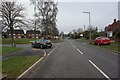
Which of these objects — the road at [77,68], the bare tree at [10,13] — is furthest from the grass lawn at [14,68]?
the bare tree at [10,13]

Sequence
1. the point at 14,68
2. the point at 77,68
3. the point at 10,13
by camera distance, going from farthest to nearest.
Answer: the point at 10,13, the point at 77,68, the point at 14,68

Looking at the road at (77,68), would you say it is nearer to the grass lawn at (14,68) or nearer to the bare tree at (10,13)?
the grass lawn at (14,68)

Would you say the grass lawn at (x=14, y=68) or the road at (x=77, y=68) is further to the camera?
the grass lawn at (x=14, y=68)

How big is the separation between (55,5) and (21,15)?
55.5 ft

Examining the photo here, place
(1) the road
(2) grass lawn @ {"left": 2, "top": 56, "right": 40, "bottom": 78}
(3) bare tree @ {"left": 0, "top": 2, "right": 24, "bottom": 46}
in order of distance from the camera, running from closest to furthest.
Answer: (1) the road, (2) grass lawn @ {"left": 2, "top": 56, "right": 40, "bottom": 78}, (3) bare tree @ {"left": 0, "top": 2, "right": 24, "bottom": 46}

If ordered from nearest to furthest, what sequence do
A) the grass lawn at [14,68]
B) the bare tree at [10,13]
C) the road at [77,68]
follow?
the road at [77,68] < the grass lawn at [14,68] < the bare tree at [10,13]

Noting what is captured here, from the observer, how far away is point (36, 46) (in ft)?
123

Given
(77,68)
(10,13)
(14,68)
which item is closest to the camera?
(14,68)

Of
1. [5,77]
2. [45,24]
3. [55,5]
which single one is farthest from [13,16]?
[5,77]

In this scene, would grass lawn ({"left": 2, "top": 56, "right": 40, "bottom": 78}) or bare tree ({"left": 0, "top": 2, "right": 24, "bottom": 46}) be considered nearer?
grass lawn ({"left": 2, "top": 56, "right": 40, "bottom": 78})

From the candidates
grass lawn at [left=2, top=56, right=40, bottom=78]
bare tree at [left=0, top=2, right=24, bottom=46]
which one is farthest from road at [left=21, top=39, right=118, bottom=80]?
bare tree at [left=0, top=2, right=24, bottom=46]

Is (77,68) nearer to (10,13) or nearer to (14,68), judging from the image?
(14,68)

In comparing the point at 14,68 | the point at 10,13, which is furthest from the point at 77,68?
the point at 10,13

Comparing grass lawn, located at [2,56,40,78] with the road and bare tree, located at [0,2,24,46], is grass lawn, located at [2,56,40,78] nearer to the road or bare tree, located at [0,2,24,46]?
the road
